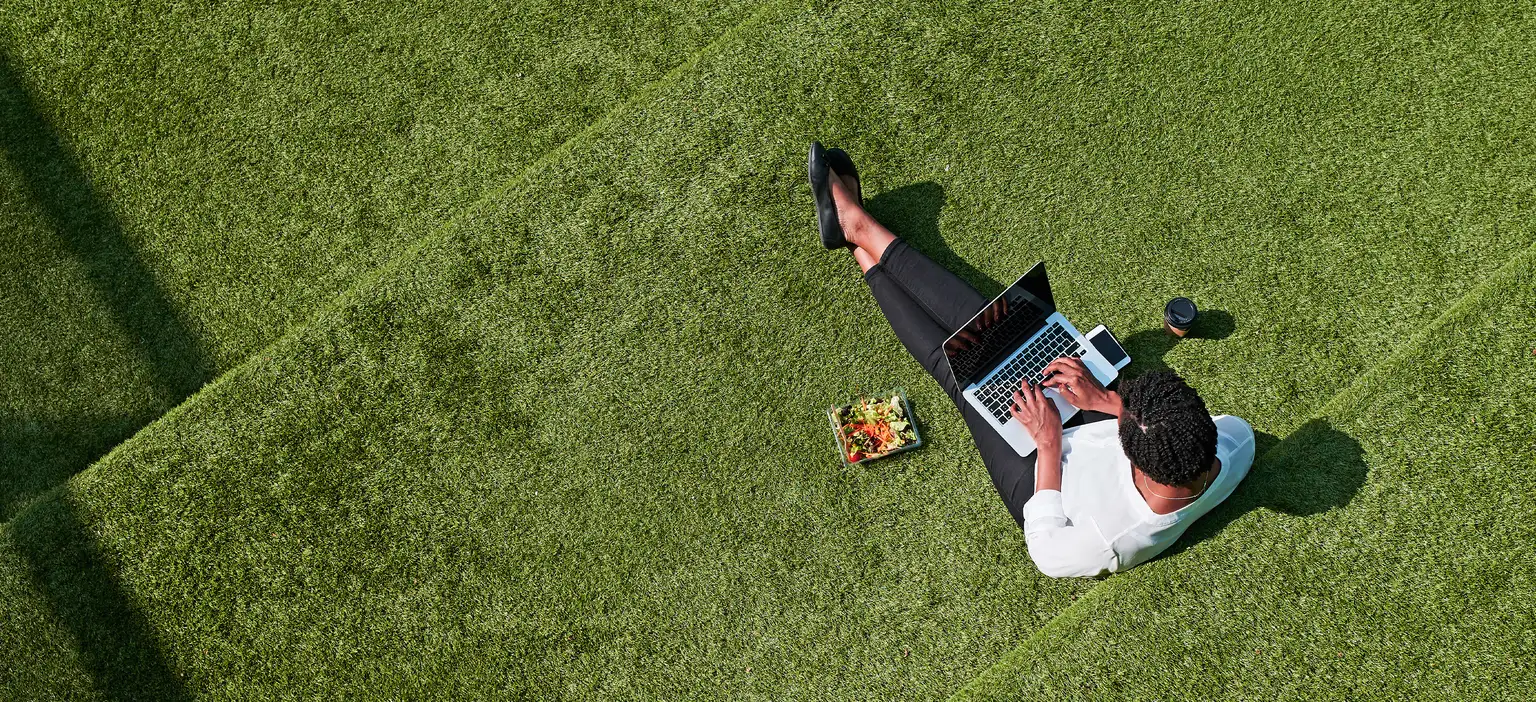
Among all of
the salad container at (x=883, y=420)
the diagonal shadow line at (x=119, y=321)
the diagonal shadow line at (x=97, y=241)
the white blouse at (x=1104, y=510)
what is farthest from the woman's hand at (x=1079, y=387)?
the diagonal shadow line at (x=97, y=241)

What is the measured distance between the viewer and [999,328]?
3266 millimetres

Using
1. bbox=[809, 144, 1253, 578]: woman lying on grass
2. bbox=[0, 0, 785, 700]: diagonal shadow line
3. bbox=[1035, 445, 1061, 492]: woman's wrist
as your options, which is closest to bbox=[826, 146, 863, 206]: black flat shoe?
bbox=[809, 144, 1253, 578]: woman lying on grass

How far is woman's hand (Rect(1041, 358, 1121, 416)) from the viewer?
10.2 feet

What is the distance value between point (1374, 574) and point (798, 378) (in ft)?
7.44

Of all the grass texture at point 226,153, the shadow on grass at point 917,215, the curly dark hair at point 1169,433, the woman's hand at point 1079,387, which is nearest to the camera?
the curly dark hair at point 1169,433

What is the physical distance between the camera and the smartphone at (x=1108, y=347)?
136 inches

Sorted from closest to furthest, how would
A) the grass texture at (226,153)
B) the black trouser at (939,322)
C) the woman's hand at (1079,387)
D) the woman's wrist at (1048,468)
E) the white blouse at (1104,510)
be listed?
the white blouse at (1104,510), the woman's wrist at (1048,468), the woman's hand at (1079,387), the black trouser at (939,322), the grass texture at (226,153)

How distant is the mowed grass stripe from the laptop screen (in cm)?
100

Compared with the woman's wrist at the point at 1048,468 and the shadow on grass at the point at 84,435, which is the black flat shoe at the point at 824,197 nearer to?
the woman's wrist at the point at 1048,468

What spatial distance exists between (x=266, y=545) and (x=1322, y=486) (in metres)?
4.26

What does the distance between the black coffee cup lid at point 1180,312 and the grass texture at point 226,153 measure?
231 centimetres

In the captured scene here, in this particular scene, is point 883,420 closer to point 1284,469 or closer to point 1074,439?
point 1074,439

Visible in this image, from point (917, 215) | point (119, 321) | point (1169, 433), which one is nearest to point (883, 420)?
point (917, 215)

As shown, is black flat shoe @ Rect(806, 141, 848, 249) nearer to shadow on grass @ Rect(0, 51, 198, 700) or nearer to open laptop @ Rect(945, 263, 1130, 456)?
open laptop @ Rect(945, 263, 1130, 456)
